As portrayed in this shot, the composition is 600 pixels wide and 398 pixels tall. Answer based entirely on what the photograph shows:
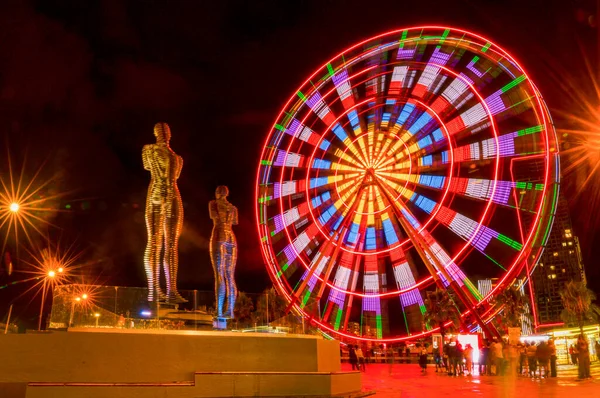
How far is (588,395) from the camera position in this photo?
10773 mm

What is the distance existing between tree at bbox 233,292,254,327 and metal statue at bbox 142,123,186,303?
66.3 inches

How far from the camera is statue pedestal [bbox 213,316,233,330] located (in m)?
11.6

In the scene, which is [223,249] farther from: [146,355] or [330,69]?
[330,69]

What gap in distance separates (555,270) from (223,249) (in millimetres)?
91029

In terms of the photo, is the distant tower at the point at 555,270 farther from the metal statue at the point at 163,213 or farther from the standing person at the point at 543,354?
the metal statue at the point at 163,213

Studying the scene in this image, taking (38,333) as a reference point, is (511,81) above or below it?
above

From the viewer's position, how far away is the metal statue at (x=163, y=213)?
35.9 ft

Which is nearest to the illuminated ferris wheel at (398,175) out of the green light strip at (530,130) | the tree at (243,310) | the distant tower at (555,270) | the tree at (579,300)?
the green light strip at (530,130)

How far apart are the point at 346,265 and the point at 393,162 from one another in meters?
5.92

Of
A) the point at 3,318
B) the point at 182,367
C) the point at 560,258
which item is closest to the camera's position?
the point at 182,367

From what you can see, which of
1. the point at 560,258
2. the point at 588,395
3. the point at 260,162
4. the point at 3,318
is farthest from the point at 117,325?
Result: the point at 560,258

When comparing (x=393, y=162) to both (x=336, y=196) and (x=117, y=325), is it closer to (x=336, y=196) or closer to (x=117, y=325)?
(x=336, y=196)

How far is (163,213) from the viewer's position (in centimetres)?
1120

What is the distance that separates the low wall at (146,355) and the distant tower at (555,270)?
84.8 meters
